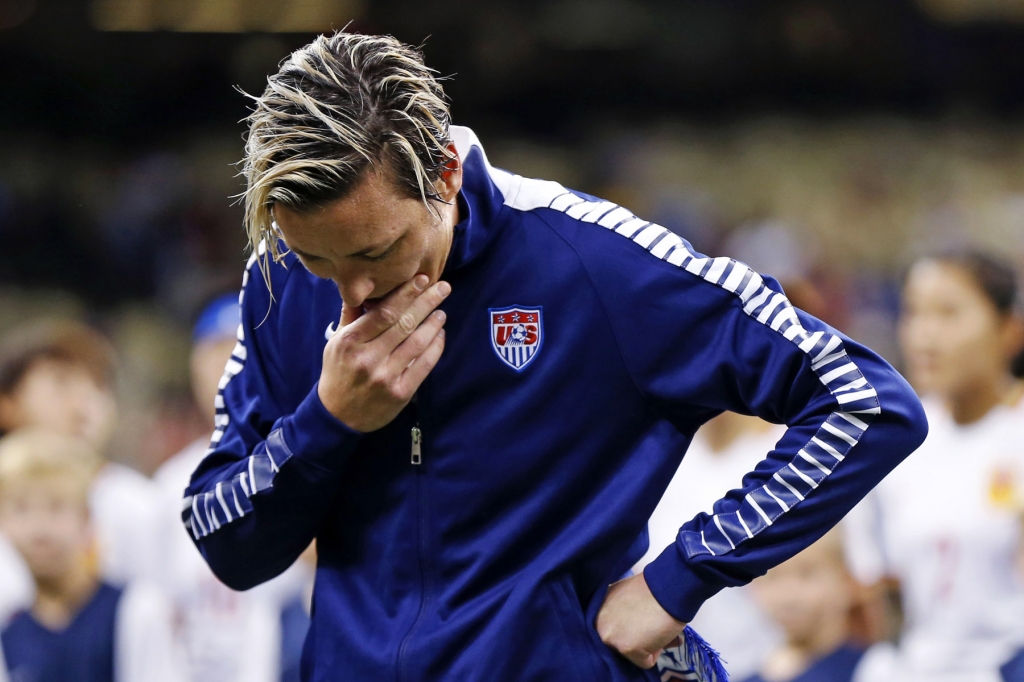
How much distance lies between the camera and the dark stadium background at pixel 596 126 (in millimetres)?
9617

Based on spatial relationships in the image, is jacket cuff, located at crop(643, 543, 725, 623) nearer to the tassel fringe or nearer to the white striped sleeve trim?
the white striped sleeve trim

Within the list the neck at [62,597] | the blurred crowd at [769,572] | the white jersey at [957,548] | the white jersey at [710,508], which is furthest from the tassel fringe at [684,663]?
the neck at [62,597]

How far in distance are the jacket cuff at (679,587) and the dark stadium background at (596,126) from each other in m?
7.64

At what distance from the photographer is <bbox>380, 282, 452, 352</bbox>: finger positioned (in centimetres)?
173

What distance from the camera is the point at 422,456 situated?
1.80 metres

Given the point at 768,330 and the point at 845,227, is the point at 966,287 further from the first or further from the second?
the point at 845,227

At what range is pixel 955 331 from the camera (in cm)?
400

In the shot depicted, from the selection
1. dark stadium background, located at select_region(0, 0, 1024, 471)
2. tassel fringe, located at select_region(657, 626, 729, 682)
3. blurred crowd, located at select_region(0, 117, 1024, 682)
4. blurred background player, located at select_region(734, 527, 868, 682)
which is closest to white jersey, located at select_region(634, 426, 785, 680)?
blurred crowd, located at select_region(0, 117, 1024, 682)

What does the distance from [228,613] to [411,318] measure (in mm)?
3107

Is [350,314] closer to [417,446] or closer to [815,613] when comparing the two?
[417,446]

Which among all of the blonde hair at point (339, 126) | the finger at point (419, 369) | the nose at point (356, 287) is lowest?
the finger at point (419, 369)

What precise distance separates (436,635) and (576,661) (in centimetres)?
21

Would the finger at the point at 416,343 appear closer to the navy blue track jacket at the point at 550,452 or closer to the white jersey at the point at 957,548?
the navy blue track jacket at the point at 550,452

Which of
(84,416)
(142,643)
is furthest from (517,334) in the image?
(84,416)
